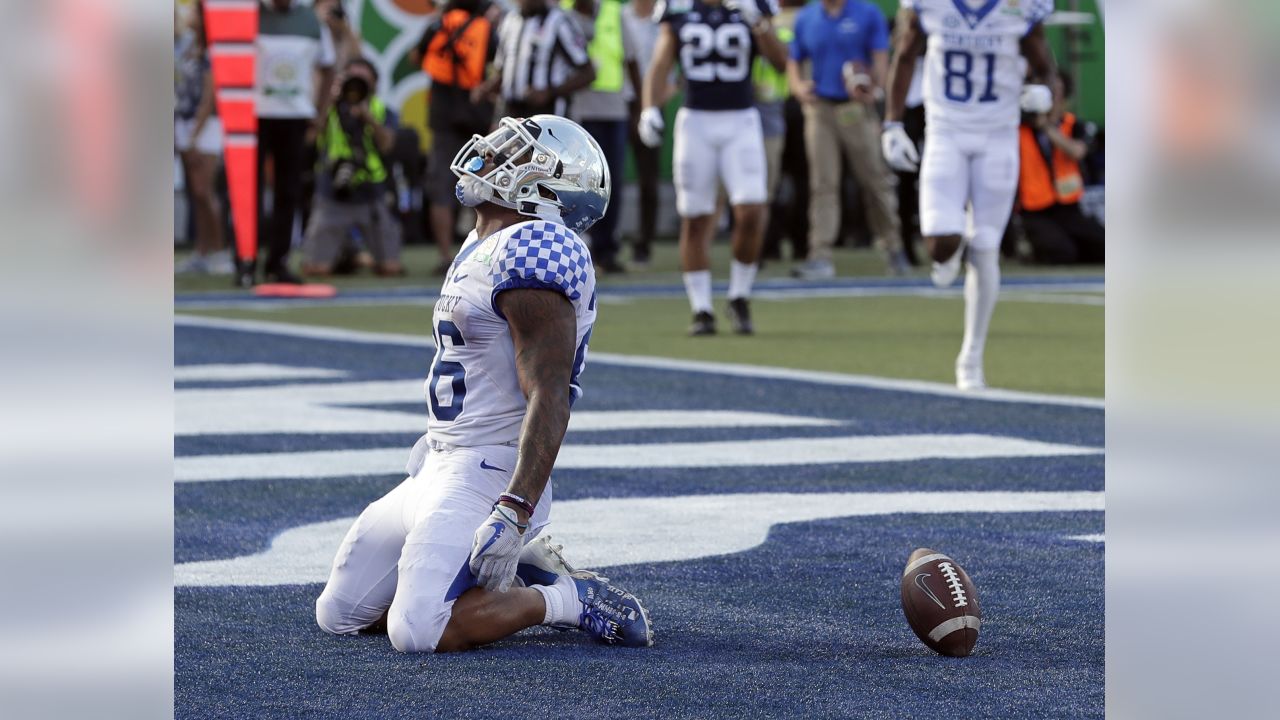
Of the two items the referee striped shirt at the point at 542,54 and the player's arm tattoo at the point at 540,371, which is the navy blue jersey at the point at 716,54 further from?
the player's arm tattoo at the point at 540,371

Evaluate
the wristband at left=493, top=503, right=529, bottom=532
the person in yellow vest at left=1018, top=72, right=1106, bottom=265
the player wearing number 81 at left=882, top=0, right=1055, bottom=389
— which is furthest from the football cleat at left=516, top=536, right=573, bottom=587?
the person in yellow vest at left=1018, top=72, right=1106, bottom=265

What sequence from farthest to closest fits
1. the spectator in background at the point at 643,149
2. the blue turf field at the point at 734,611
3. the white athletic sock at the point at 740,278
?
1. the spectator in background at the point at 643,149
2. the white athletic sock at the point at 740,278
3. the blue turf field at the point at 734,611

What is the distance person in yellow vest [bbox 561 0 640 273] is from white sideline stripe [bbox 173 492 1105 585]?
33.0 feet

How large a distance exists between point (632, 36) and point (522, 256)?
45.2 feet

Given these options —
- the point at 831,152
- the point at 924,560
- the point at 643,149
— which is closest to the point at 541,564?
the point at 924,560

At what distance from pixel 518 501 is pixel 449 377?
0.48m

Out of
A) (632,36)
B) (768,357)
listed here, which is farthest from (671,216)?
(768,357)

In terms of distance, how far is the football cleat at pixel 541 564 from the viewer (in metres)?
4.61

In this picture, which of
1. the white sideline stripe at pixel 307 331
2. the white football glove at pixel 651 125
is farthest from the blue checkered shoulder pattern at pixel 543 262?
the white football glove at pixel 651 125

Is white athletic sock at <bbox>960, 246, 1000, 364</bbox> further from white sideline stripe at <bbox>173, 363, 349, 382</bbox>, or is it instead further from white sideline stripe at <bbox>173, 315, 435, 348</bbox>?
white sideline stripe at <bbox>173, 315, 435, 348</bbox>

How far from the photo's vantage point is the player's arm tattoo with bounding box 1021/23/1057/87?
31.9ft

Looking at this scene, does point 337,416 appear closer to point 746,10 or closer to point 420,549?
point 746,10

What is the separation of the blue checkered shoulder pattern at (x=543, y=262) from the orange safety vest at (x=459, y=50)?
12004 mm
